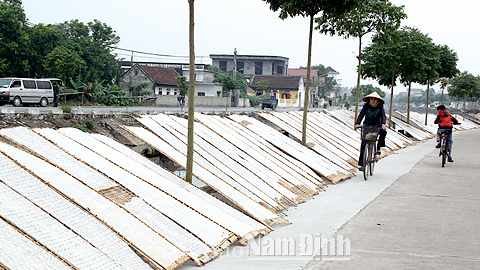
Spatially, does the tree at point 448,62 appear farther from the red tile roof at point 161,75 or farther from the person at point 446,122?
the red tile roof at point 161,75

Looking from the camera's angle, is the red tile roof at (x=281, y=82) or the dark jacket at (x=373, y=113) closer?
the dark jacket at (x=373, y=113)

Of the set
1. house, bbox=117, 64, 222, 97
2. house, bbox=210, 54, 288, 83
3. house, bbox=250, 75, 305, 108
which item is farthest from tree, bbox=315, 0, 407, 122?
house, bbox=210, 54, 288, 83

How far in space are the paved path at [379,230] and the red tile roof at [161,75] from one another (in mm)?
40203

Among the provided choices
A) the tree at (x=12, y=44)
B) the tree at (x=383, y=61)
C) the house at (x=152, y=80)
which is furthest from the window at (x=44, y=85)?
the house at (x=152, y=80)

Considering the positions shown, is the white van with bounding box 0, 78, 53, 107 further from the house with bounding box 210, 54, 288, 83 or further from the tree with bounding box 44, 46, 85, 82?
the house with bounding box 210, 54, 288, 83

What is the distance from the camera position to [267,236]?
551 cm

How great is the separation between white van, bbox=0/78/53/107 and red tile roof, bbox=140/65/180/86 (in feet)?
78.5

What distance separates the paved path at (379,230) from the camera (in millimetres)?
4516

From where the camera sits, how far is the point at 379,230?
A: 561 cm

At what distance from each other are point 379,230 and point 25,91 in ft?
67.9

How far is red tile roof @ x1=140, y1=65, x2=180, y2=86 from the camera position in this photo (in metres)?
47.3

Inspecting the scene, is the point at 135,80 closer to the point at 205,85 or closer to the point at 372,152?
the point at 205,85

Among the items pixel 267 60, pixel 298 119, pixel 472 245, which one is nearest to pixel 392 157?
pixel 298 119

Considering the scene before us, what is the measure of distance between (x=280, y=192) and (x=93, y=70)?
101ft
